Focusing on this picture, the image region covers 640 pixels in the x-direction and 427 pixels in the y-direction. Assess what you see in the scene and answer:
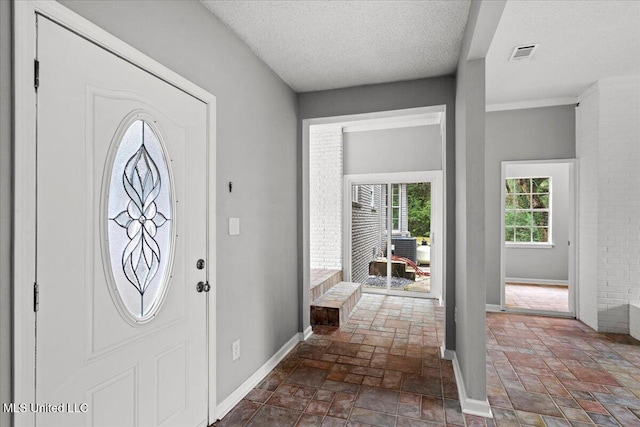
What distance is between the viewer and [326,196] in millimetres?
5449

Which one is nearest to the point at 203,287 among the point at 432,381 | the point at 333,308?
the point at 432,381

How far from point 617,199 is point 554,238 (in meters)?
2.81

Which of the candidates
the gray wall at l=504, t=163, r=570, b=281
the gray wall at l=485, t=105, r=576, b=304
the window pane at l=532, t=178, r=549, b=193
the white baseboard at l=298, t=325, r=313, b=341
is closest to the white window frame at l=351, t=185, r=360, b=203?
the gray wall at l=485, t=105, r=576, b=304

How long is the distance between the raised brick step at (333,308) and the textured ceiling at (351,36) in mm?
2509

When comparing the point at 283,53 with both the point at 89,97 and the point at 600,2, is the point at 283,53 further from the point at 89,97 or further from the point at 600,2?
the point at 600,2

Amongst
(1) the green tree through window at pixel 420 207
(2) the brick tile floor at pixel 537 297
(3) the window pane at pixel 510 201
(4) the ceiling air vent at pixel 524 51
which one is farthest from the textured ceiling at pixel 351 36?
(3) the window pane at pixel 510 201

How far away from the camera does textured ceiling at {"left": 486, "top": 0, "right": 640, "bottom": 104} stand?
2.46m

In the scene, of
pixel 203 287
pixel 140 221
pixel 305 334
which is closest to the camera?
pixel 140 221

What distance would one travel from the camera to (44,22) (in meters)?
1.17

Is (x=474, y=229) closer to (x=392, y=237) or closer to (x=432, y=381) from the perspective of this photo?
(x=432, y=381)

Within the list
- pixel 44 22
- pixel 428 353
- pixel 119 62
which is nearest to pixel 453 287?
pixel 428 353
